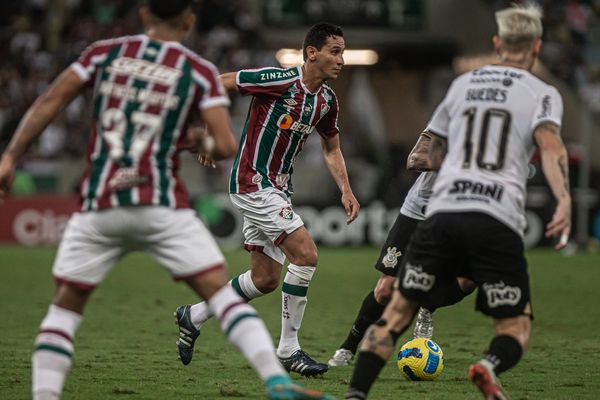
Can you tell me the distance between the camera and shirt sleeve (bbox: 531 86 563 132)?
5.86m

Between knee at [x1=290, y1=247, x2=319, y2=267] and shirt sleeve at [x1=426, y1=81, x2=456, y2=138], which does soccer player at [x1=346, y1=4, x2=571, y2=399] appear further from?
knee at [x1=290, y1=247, x2=319, y2=267]

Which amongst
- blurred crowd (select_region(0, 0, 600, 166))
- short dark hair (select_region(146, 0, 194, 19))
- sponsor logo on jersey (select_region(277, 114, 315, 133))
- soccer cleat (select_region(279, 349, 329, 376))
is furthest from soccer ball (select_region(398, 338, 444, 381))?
blurred crowd (select_region(0, 0, 600, 166))

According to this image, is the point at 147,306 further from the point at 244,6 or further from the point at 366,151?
the point at 244,6

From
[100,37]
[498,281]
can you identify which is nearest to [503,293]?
[498,281]

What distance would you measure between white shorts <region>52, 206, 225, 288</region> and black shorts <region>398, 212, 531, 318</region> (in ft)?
3.54

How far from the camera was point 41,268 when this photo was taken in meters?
18.2

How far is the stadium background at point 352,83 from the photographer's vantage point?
2339 centimetres

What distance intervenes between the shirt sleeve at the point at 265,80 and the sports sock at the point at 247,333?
3.23 meters

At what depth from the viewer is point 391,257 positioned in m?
8.73

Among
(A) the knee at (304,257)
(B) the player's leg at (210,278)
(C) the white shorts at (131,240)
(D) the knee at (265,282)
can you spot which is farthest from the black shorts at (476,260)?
(D) the knee at (265,282)

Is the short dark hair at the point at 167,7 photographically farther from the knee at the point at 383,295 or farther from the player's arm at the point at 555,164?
the knee at the point at 383,295

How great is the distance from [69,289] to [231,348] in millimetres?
4042

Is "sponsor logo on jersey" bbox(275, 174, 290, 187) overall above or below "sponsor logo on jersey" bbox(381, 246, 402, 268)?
above

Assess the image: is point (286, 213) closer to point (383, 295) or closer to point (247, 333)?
point (383, 295)
